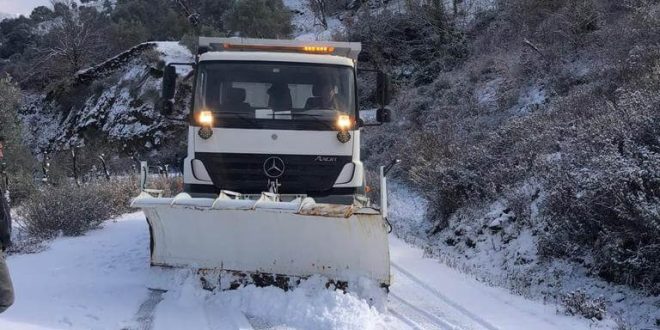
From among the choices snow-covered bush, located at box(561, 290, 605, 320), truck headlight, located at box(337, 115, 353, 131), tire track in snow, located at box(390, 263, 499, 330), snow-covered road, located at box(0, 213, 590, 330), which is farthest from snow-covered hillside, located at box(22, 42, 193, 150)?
snow-covered bush, located at box(561, 290, 605, 320)

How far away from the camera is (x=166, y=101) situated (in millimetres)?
7324

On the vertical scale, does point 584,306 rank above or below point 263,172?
below

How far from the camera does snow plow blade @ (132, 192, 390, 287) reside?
210 inches

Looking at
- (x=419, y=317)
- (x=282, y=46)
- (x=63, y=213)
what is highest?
(x=282, y=46)

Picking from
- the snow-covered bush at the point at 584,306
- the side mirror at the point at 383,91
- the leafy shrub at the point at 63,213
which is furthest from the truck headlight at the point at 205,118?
the snow-covered bush at the point at 584,306

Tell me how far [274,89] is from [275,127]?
0.53 meters

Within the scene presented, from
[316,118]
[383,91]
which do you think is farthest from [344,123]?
[383,91]

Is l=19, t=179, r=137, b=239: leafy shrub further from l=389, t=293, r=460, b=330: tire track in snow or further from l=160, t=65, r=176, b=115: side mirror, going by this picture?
l=389, t=293, r=460, b=330: tire track in snow

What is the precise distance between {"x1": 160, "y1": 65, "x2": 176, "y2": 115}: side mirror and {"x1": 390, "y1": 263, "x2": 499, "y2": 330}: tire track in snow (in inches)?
139

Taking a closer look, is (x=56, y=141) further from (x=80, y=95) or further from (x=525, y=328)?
(x=525, y=328)

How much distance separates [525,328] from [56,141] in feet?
85.7

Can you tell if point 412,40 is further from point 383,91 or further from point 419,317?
point 419,317

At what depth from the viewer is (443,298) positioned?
19.6 ft

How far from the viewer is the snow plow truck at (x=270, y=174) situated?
5.52m
